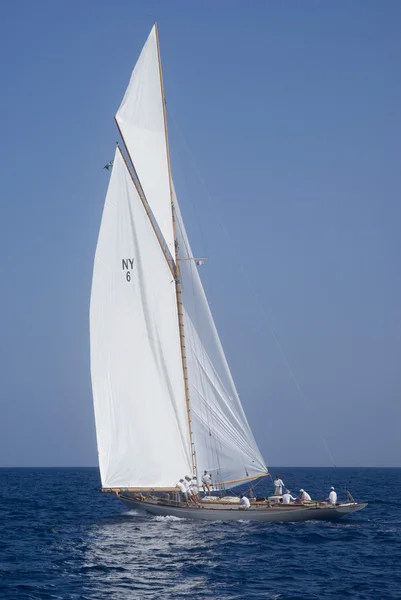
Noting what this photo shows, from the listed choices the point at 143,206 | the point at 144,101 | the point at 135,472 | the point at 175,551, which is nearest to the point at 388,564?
the point at 175,551

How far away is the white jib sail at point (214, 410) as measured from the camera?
54688 millimetres

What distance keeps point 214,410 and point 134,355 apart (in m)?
6.46

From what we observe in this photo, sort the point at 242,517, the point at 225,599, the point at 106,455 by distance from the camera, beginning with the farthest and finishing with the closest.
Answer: the point at 106,455, the point at 242,517, the point at 225,599

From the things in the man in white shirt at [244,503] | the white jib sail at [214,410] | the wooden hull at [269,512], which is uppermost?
the white jib sail at [214,410]

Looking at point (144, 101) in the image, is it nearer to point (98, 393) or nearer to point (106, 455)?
point (98, 393)

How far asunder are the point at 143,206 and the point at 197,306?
7645mm

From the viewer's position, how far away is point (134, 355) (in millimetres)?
54438

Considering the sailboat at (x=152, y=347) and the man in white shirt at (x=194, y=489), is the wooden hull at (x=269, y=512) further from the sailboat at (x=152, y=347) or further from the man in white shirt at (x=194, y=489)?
the sailboat at (x=152, y=347)

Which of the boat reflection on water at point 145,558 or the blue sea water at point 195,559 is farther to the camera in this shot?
the boat reflection on water at point 145,558

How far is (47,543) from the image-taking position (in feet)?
148

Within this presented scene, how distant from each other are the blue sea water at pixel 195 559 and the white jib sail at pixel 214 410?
5.44 m

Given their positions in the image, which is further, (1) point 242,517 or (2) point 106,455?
(2) point 106,455

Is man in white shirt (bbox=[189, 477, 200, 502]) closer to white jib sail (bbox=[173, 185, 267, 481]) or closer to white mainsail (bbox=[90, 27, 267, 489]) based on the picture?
white mainsail (bbox=[90, 27, 267, 489])

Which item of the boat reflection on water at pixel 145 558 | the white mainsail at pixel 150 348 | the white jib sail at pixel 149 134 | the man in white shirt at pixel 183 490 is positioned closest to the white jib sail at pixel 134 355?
the white mainsail at pixel 150 348
